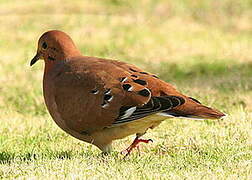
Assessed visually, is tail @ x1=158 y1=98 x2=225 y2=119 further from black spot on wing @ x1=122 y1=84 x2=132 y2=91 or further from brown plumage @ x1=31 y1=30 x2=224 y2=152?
black spot on wing @ x1=122 y1=84 x2=132 y2=91

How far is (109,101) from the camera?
20.7 feet

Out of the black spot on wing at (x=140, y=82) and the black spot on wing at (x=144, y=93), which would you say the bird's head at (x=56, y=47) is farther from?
the black spot on wing at (x=144, y=93)

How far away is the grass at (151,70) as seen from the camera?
6051mm

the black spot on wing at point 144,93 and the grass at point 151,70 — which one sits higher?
the black spot on wing at point 144,93

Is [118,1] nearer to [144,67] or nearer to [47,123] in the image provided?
[144,67]

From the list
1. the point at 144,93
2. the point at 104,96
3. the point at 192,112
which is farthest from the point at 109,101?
the point at 192,112

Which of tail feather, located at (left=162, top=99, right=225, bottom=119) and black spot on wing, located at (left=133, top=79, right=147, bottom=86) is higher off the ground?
black spot on wing, located at (left=133, top=79, right=147, bottom=86)

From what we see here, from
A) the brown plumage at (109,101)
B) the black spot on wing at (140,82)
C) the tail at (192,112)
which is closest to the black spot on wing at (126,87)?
the brown plumage at (109,101)

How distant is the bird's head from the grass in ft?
3.08

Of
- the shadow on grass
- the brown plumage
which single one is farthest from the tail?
the shadow on grass

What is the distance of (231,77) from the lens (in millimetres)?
12273

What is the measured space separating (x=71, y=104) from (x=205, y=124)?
2.26 meters

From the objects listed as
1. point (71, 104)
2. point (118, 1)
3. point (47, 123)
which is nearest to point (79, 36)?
point (118, 1)

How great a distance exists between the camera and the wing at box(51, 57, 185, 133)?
6.21 m
